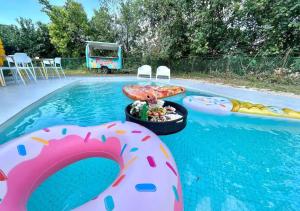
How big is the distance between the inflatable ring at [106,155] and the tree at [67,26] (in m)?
16.0

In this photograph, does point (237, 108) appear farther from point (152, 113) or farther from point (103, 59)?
point (103, 59)

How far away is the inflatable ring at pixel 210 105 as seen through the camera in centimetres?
487

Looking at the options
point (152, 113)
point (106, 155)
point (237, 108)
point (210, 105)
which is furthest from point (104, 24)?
point (106, 155)

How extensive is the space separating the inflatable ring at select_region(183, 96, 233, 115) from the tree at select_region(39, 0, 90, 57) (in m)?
14.2

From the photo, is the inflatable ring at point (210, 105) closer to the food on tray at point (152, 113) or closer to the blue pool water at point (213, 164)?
the blue pool water at point (213, 164)

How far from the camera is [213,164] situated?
304cm

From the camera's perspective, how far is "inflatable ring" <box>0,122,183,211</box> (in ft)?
4.40

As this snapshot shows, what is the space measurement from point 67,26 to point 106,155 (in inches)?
657

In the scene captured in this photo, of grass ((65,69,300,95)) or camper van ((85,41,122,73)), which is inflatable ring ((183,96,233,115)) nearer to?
grass ((65,69,300,95))

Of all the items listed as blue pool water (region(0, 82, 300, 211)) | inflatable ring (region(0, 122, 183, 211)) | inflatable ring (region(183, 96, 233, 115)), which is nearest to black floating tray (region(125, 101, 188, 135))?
blue pool water (region(0, 82, 300, 211))

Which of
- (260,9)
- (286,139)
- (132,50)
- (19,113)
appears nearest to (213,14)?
(260,9)

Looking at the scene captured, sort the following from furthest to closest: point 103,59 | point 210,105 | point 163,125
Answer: point 103,59, point 210,105, point 163,125

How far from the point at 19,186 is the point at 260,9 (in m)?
14.1

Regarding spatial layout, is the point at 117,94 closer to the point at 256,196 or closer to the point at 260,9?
the point at 256,196
